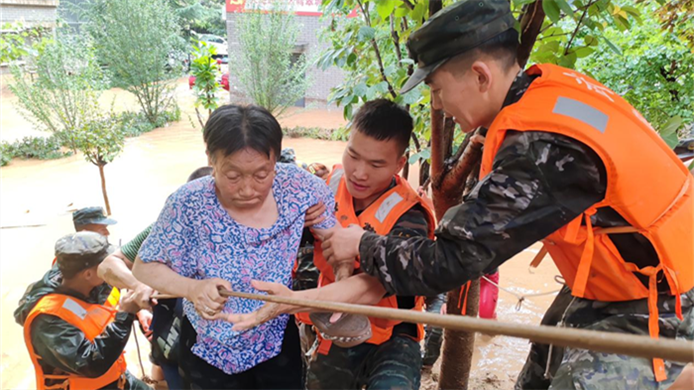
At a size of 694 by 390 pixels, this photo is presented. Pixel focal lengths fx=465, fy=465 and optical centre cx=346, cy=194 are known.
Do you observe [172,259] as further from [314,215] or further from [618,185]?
[618,185]

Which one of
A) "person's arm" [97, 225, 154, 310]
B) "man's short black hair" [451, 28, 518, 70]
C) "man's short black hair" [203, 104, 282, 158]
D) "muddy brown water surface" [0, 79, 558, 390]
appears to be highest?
"man's short black hair" [451, 28, 518, 70]

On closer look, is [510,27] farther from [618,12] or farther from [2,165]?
[2,165]

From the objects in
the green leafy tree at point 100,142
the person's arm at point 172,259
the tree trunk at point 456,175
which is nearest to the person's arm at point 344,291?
the person's arm at point 172,259

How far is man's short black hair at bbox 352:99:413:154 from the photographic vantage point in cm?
218

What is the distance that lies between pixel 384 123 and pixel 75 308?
215 centimetres

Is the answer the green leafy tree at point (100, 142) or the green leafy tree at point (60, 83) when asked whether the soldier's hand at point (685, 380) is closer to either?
the green leafy tree at point (100, 142)

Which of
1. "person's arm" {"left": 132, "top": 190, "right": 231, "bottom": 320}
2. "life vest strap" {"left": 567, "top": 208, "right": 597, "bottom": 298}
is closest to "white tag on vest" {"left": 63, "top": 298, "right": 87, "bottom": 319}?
"person's arm" {"left": 132, "top": 190, "right": 231, "bottom": 320}

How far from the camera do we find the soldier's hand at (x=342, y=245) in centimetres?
A: 187

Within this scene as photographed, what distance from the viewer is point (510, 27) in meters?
1.64

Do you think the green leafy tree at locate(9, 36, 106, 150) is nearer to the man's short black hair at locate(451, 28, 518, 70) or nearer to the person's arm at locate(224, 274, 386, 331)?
the person's arm at locate(224, 274, 386, 331)

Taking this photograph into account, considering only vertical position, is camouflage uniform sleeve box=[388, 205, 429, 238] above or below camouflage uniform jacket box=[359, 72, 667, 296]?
below

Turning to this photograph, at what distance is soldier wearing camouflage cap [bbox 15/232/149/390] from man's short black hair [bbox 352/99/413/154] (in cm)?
169

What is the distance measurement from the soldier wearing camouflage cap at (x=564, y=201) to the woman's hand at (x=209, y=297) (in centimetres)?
59

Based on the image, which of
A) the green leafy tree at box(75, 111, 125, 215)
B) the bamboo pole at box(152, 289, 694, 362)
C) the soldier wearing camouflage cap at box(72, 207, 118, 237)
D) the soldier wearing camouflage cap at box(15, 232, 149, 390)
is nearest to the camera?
the bamboo pole at box(152, 289, 694, 362)
